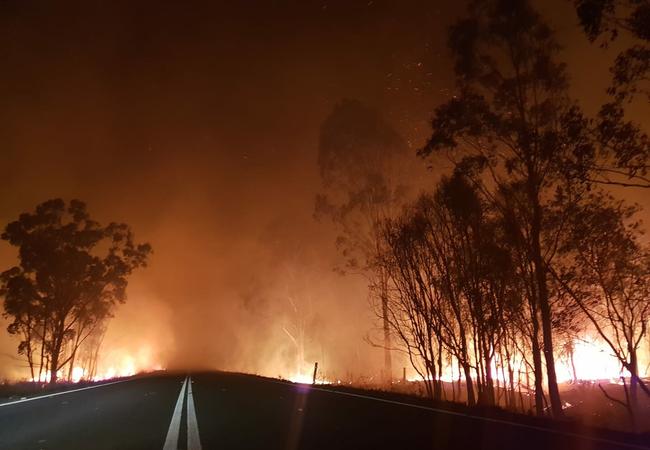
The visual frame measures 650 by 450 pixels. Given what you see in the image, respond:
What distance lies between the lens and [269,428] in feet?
28.7

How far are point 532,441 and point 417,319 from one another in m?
14.2

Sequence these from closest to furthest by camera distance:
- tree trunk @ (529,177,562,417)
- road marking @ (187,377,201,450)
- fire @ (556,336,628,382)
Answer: road marking @ (187,377,201,450) → tree trunk @ (529,177,562,417) → fire @ (556,336,628,382)

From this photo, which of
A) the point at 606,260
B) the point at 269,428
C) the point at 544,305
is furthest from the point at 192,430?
the point at 606,260

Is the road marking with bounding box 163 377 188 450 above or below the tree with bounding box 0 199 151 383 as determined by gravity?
below

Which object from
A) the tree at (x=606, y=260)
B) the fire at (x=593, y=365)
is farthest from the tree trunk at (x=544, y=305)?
the fire at (x=593, y=365)

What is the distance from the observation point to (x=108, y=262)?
43.1 meters

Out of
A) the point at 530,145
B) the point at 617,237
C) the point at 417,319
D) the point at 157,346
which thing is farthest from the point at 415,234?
the point at 157,346

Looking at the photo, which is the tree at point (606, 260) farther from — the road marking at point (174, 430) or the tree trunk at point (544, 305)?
the road marking at point (174, 430)

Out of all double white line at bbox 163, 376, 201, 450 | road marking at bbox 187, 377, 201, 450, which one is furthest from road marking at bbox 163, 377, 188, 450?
road marking at bbox 187, 377, 201, 450

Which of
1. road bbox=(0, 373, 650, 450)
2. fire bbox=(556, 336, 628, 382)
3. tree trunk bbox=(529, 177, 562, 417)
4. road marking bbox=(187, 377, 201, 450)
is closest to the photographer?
road marking bbox=(187, 377, 201, 450)

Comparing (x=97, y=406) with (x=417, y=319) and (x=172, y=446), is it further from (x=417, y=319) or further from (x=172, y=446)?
(x=417, y=319)

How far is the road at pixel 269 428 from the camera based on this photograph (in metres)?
7.16

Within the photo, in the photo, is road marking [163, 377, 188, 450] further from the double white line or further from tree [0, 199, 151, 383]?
tree [0, 199, 151, 383]

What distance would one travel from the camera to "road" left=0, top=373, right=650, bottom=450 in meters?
7.16
